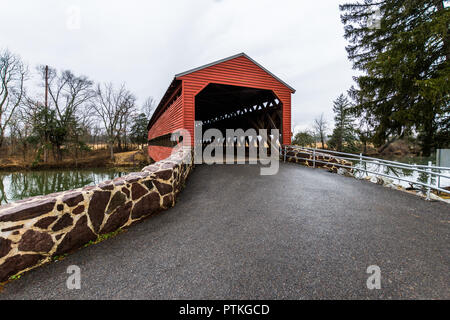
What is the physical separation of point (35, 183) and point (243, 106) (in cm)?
1568

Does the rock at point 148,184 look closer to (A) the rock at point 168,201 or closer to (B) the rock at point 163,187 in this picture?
(B) the rock at point 163,187

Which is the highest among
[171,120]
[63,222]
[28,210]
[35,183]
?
[171,120]

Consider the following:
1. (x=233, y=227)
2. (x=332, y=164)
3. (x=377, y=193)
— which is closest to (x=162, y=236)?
(x=233, y=227)

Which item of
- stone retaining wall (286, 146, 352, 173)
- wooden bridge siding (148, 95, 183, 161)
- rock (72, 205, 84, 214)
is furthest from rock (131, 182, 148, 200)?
→ stone retaining wall (286, 146, 352, 173)

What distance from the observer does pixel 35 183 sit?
13258mm

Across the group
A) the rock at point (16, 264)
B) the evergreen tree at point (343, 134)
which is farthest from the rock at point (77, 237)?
the evergreen tree at point (343, 134)

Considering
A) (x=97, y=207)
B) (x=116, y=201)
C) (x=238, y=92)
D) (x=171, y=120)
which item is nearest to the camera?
(x=97, y=207)

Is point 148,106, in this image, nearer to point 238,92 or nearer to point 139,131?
point 139,131

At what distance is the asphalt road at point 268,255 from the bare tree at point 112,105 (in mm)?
27846

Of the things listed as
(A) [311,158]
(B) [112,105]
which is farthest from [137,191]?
(B) [112,105]

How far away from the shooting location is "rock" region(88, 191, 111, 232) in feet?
8.47

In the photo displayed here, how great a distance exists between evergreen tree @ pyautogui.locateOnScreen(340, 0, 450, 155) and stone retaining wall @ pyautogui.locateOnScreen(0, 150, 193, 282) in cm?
949

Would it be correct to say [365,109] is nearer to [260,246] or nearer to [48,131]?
[260,246]

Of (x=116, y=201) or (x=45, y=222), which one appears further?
(x=116, y=201)
